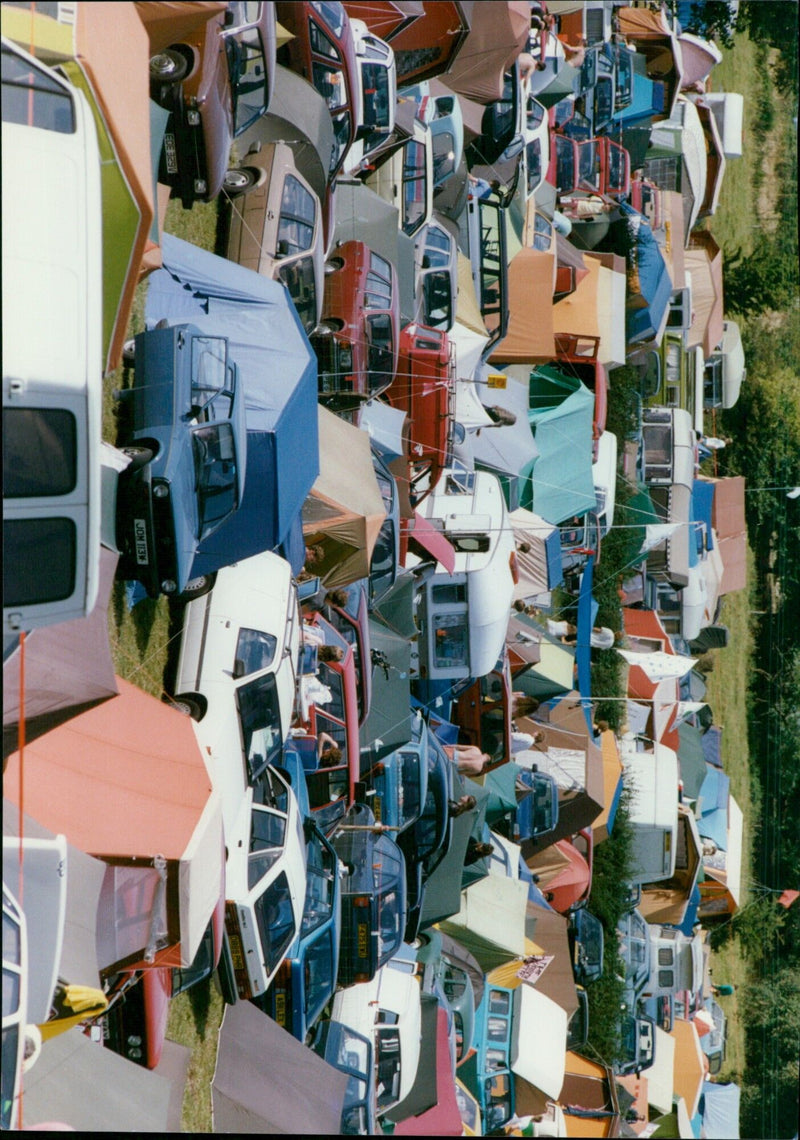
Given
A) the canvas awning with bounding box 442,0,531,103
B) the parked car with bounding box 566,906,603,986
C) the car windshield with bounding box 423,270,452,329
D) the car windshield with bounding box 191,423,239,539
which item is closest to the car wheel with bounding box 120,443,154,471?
the car windshield with bounding box 191,423,239,539

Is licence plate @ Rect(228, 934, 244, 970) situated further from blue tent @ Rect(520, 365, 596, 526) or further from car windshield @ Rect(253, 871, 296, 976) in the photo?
blue tent @ Rect(520, 365, 596, 526)

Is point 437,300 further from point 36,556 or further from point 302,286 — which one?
point 36,556

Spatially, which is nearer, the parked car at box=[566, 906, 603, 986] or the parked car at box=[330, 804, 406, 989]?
the parked car at box=[330, 804, 406, 989]

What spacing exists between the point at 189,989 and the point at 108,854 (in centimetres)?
158

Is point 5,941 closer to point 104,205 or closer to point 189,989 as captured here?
point 189,989

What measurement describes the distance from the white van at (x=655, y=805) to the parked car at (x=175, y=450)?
13.3ft

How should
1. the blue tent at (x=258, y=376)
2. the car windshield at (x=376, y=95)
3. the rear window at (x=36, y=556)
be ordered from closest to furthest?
the rear window at (x=36, y=556)
the blue tent at (x=258, y=376)
the car windshield at (x=376, y=95)

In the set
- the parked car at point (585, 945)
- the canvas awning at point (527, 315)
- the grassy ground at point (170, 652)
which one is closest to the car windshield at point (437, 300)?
the canvas awning at point (527, 315)

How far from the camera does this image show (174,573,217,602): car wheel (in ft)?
18.4

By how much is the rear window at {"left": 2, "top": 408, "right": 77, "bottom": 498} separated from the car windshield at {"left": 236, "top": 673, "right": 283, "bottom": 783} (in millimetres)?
1919

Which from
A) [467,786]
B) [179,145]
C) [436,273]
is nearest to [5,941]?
[179,145]

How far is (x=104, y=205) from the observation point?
4.33m

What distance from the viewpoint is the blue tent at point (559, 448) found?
774 centimetres

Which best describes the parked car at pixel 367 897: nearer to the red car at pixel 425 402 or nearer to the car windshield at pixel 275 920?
the car windshield at pixel 275 920
